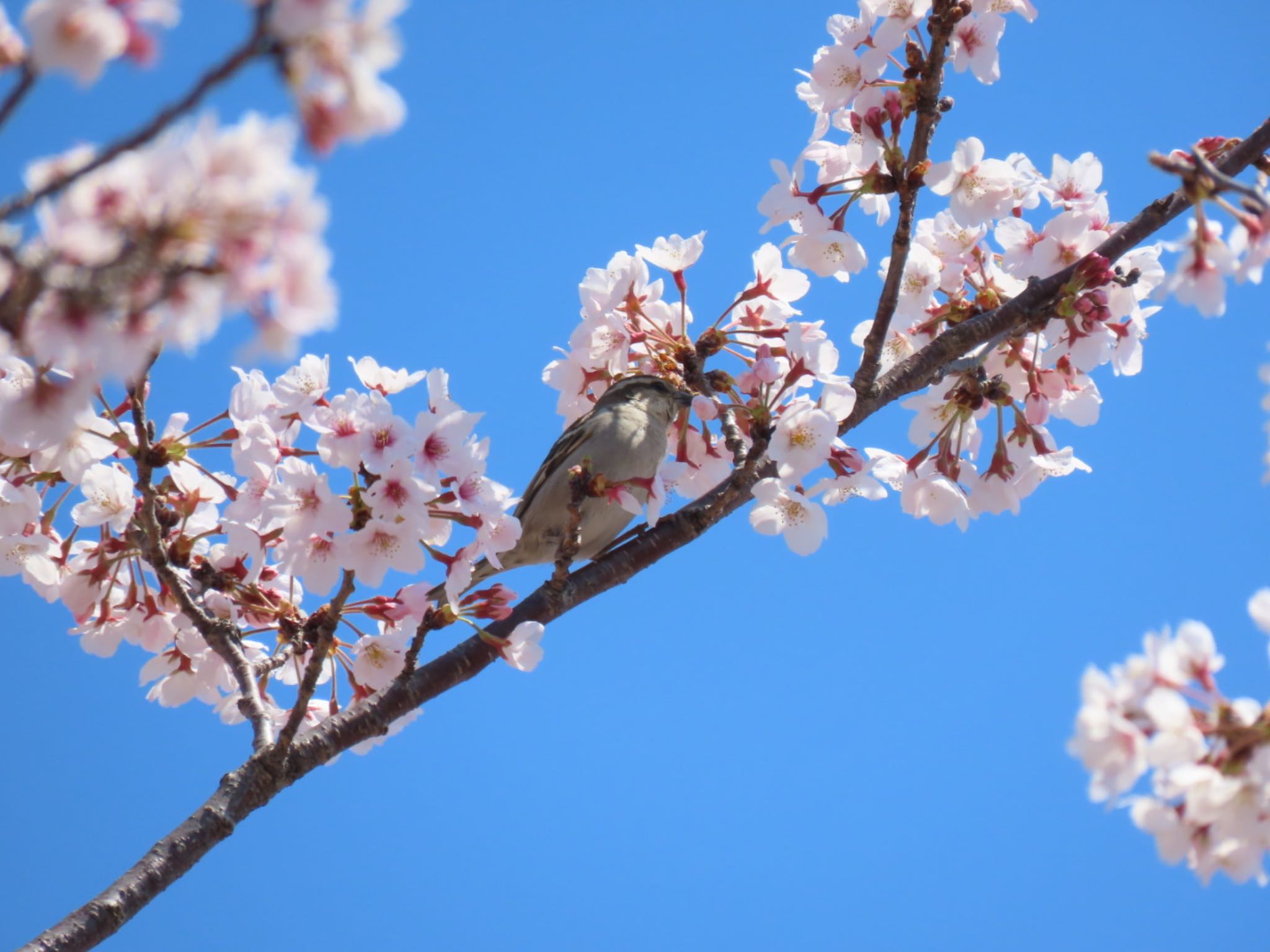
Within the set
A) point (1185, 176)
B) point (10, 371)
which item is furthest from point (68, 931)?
point (1185, 176)

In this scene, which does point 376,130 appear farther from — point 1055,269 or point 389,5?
point 1055,269

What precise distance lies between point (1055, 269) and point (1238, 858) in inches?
96.8

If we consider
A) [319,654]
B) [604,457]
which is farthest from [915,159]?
[319,654]

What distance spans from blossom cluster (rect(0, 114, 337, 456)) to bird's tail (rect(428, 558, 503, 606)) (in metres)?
1.77

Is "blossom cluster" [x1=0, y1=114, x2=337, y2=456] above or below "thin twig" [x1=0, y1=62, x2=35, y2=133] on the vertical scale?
below

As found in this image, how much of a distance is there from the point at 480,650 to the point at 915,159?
2.16 m

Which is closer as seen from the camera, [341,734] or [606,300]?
[341,734]

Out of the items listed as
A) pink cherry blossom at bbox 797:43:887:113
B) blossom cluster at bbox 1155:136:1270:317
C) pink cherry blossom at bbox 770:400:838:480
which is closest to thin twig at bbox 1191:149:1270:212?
blossom cluster at bbox 1155:136:1270:317

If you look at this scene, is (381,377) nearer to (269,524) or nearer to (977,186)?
(269,524)

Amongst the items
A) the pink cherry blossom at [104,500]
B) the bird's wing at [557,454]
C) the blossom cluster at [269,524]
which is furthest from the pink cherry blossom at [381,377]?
the bird's wing at [557,454]

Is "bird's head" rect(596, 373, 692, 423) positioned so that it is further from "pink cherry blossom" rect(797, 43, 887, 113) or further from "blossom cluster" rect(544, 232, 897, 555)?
"pink cherry blossom" rect(797, 43, 887, 113)

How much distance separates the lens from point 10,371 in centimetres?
301

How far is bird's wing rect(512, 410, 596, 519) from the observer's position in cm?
520

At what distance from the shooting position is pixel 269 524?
3293 mm
